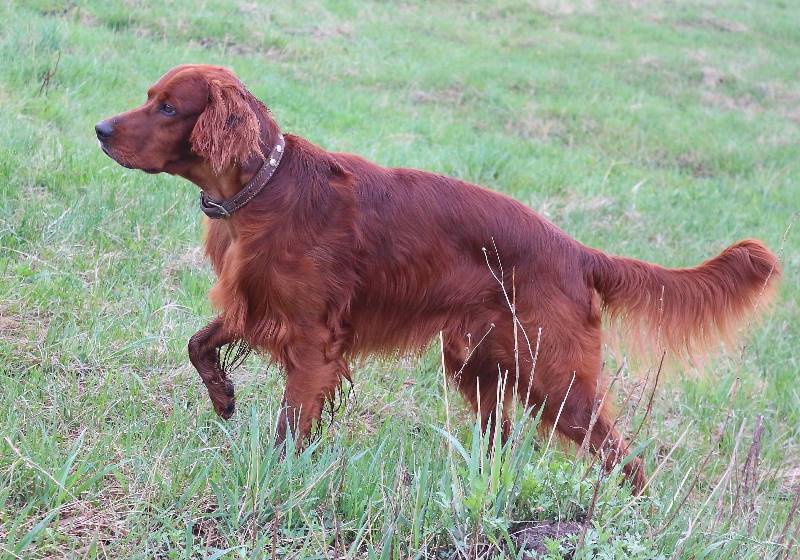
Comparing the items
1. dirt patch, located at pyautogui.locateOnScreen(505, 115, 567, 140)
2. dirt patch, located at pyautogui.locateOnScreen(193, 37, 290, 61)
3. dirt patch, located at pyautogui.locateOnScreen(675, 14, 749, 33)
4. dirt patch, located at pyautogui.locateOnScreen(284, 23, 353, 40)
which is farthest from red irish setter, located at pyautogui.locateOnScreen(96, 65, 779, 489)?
dirt patch, located at pyautogui.locateOnScreen(675, 14, 749, 33)

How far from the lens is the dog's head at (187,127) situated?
280cm

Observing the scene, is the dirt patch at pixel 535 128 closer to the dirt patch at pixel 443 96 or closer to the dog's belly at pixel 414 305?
the dirt patch at pixel 443 96

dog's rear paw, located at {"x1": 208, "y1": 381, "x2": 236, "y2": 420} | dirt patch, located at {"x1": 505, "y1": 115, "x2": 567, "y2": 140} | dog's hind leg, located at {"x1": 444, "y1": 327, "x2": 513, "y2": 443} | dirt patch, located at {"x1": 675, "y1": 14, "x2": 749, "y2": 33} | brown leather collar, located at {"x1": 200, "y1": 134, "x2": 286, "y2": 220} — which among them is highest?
dirt patch, located at {"x1": 675, "y1": 14, "x2": 749, "y2": 33}

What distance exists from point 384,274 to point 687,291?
1174 mm

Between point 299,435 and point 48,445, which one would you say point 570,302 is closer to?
point 299,435

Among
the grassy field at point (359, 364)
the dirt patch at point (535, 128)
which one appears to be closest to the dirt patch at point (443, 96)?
the grassy field at point (359, 364)

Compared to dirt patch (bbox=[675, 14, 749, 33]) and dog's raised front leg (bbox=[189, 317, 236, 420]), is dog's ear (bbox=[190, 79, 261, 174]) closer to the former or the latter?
dog's raised front leg (bbox=[189, 317, 236, 420])

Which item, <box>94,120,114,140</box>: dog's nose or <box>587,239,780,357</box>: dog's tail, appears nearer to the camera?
<box>94,120,114,140</box>: dog's nose

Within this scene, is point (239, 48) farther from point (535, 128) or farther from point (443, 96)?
point (535, 128)

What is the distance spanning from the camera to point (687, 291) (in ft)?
10.9

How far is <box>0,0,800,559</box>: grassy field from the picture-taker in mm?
2305

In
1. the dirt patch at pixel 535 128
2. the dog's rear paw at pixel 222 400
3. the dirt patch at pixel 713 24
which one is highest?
the dirt patch at pixel 713 24

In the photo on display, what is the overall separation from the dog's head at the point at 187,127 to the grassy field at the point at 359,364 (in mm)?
847

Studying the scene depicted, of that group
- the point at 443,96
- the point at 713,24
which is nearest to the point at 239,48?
the point at 443,96
